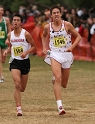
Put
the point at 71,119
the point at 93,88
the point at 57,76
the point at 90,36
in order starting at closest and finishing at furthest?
1. the point at 71,119
2. the point at 57,76
3. the point at 93,88
4. the point at 90,36

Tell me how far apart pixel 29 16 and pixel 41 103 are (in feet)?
67.3

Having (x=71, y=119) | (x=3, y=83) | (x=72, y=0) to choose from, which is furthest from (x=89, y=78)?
(x=72, y=0)

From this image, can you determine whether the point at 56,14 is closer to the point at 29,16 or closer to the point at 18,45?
the point at 18,45

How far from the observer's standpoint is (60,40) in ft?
41.8

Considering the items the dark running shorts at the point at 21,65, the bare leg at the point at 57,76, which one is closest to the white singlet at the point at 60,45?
the bare leg at the point at 57,76

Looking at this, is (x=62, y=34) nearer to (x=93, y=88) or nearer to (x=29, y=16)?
(x=93, y=88)

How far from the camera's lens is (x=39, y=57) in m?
29.8

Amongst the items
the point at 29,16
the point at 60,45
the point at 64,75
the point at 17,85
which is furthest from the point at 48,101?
the point at 29,16

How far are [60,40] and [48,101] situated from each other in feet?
6.47

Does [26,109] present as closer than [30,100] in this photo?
Yes

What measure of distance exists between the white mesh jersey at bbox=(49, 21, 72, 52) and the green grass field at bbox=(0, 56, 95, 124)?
124cm

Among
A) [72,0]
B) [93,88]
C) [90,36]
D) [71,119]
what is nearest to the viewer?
[71,119]

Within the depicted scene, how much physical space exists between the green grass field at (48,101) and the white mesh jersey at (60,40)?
4.06 ft

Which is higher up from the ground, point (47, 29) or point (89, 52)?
point (47, 29)
